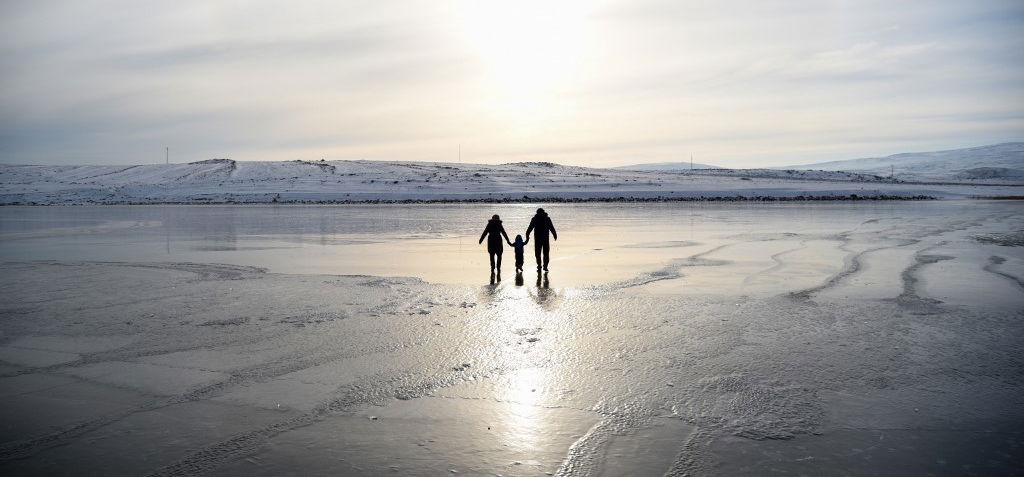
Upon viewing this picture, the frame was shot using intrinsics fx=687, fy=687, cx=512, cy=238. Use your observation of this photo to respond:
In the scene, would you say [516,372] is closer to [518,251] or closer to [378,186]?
[518,251]

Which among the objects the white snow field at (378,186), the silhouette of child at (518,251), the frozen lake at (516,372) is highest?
the white snow field at (378,186)

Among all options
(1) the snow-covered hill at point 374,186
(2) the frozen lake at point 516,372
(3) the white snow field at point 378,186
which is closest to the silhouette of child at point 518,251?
(2) the frozen lake at point 516,372

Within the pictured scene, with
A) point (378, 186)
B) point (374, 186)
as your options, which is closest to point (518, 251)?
point (378, 186)

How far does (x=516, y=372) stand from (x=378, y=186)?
84142 millimetres

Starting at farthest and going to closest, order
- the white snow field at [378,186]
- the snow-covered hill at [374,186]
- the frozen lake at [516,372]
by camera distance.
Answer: the snow-covered hill at [374,186]
the white snow field at [378,186]
the frozen lake at [516,372]

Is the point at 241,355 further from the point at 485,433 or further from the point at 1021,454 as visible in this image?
the point at 1021,454

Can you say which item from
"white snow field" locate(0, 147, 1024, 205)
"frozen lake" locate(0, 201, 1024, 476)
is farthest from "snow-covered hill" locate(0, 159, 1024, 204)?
"frozen lake" locate(0, 201, 1024, 476)

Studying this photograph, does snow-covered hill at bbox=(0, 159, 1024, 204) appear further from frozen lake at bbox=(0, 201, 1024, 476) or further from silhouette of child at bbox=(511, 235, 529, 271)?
frozen lake at bbox=(0, 201, 1024, 476)

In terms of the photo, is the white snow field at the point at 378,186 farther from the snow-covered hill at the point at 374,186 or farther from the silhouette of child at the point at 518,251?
the silhouette of child at the point at 518,251

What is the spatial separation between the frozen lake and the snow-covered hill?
62142 millimetres

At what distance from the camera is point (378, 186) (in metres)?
88.5

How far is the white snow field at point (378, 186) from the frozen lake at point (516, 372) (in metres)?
61.2

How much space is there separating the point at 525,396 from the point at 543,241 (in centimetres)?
860

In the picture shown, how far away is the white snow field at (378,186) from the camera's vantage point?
7619 centimetres
